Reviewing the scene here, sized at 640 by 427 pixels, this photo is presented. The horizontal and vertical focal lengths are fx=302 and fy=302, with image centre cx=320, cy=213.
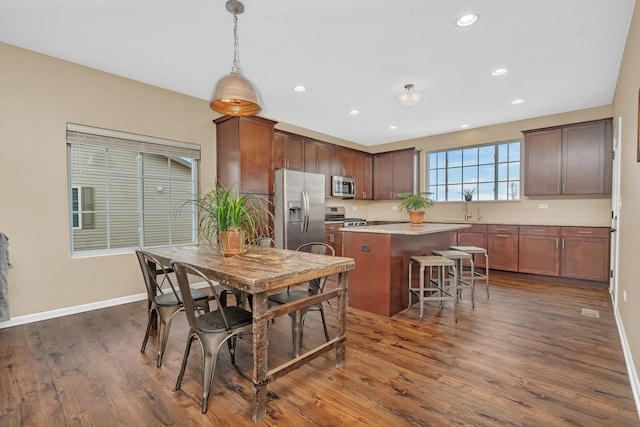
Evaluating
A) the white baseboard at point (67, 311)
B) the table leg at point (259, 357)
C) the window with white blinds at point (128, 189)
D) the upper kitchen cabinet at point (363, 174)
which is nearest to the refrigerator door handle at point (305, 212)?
the window with white blinds at point (128, 189)

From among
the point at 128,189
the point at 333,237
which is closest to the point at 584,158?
the point at 333,237

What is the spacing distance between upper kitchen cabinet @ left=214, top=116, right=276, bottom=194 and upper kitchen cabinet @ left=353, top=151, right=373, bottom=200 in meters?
2.66

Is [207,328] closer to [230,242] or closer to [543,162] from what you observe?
[230,242]

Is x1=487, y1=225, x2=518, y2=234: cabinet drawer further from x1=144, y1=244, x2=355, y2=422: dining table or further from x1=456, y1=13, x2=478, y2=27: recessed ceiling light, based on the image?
x1=144, y1=244, x2=355, y2=422: dining table

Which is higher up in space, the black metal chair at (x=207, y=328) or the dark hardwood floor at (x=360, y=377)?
the black metal chair at (x=207, y=328)

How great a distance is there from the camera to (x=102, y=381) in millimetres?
2002

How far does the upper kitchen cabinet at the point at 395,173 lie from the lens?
21.1 ft

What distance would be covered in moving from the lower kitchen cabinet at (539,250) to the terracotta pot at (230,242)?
4.63 meters

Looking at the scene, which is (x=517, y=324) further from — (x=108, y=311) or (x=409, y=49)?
(x=108, y=311)

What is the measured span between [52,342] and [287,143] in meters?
3.91

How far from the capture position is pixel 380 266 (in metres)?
3.26

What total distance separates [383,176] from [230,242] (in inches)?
206

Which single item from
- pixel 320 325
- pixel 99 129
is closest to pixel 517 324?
pixel 320 325

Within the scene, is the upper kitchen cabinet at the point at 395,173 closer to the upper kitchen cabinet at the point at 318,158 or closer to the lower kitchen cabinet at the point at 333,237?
the upper kitchen cabinet at the point at 318,158
